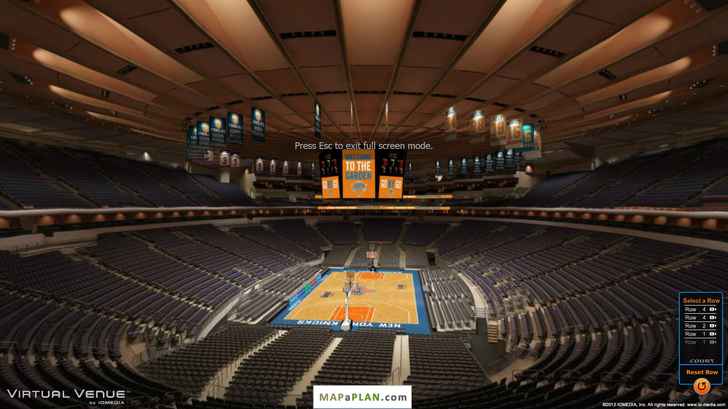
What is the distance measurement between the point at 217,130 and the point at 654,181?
86.6 feet

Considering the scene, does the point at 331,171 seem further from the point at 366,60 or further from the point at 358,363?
the point at 358,363

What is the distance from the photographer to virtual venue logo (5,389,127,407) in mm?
5453

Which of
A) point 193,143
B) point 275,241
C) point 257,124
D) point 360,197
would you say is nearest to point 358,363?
point 360,197

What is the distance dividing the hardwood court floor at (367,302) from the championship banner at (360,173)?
841 cm

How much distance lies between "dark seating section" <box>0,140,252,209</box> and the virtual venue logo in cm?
1336

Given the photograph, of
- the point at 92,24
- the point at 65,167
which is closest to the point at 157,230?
the point at 65,167

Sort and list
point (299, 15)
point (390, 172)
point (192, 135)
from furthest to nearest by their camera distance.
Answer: point (390, 172) < point (192, 135) < point (299, 15)

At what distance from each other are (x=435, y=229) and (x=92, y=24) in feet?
126

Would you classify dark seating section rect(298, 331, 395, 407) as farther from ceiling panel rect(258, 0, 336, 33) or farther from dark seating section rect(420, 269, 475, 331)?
ceiling panel rect(258, 0, 336, 33)

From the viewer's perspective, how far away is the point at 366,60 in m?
8.44

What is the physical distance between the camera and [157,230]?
23.3 metres

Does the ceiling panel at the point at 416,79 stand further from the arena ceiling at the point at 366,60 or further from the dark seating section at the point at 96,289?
the dark seating section at the point at 96,289

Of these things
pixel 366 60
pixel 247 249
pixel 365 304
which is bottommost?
pixel 365 304

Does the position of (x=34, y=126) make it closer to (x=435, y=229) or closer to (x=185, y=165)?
(x=185, y=165)
